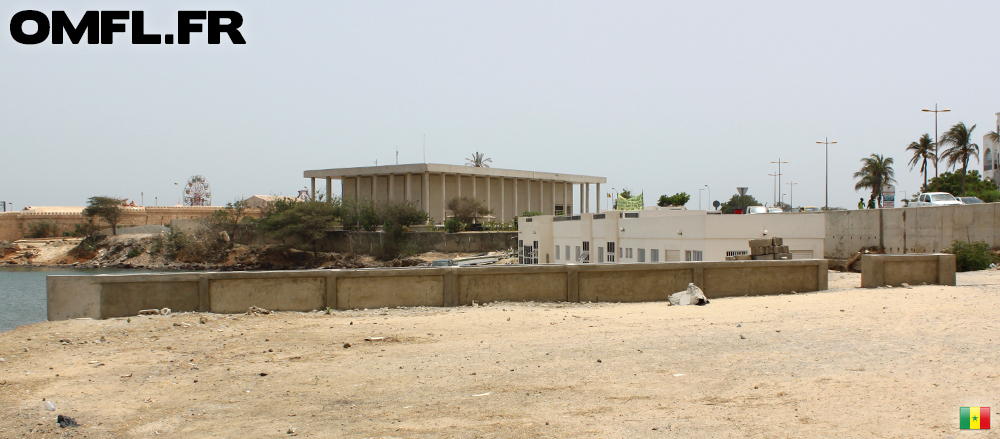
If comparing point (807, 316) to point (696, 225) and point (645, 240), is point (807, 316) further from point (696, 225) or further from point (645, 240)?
point (645, 240)

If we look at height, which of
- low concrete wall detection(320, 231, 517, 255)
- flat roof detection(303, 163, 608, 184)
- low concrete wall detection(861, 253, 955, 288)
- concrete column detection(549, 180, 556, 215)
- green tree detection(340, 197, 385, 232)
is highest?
flat roof detection(303, 163, 608, 184)

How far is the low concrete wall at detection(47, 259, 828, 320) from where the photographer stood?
1336 centimetres

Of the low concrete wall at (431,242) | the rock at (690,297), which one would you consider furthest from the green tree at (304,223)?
the rock at (690,297)

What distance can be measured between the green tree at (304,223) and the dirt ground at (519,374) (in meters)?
73.3

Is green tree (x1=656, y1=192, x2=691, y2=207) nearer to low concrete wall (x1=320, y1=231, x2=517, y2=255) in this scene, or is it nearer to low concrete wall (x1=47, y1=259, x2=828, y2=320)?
low concrete wall (x1=320, y1=231, x2=517, y2=255)

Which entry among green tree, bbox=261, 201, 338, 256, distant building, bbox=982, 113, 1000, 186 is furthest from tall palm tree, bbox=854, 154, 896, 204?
green tree, bbox=261, 201, 338, 256

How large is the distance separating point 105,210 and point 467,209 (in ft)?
177

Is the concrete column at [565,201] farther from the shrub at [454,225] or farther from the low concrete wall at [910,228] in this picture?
the low concrete wall at [910,228]

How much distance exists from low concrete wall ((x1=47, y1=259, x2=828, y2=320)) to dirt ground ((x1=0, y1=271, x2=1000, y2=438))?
846 millimetres

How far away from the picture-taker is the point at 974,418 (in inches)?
225

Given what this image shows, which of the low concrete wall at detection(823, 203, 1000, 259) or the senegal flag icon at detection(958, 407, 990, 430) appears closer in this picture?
the senegal flag icon at detection(958, 407, 990, 430)

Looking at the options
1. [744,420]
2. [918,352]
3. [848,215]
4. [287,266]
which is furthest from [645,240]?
[287,266]

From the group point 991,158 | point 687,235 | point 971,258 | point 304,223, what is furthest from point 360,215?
point 991,158

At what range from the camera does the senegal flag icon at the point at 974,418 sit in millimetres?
5619
